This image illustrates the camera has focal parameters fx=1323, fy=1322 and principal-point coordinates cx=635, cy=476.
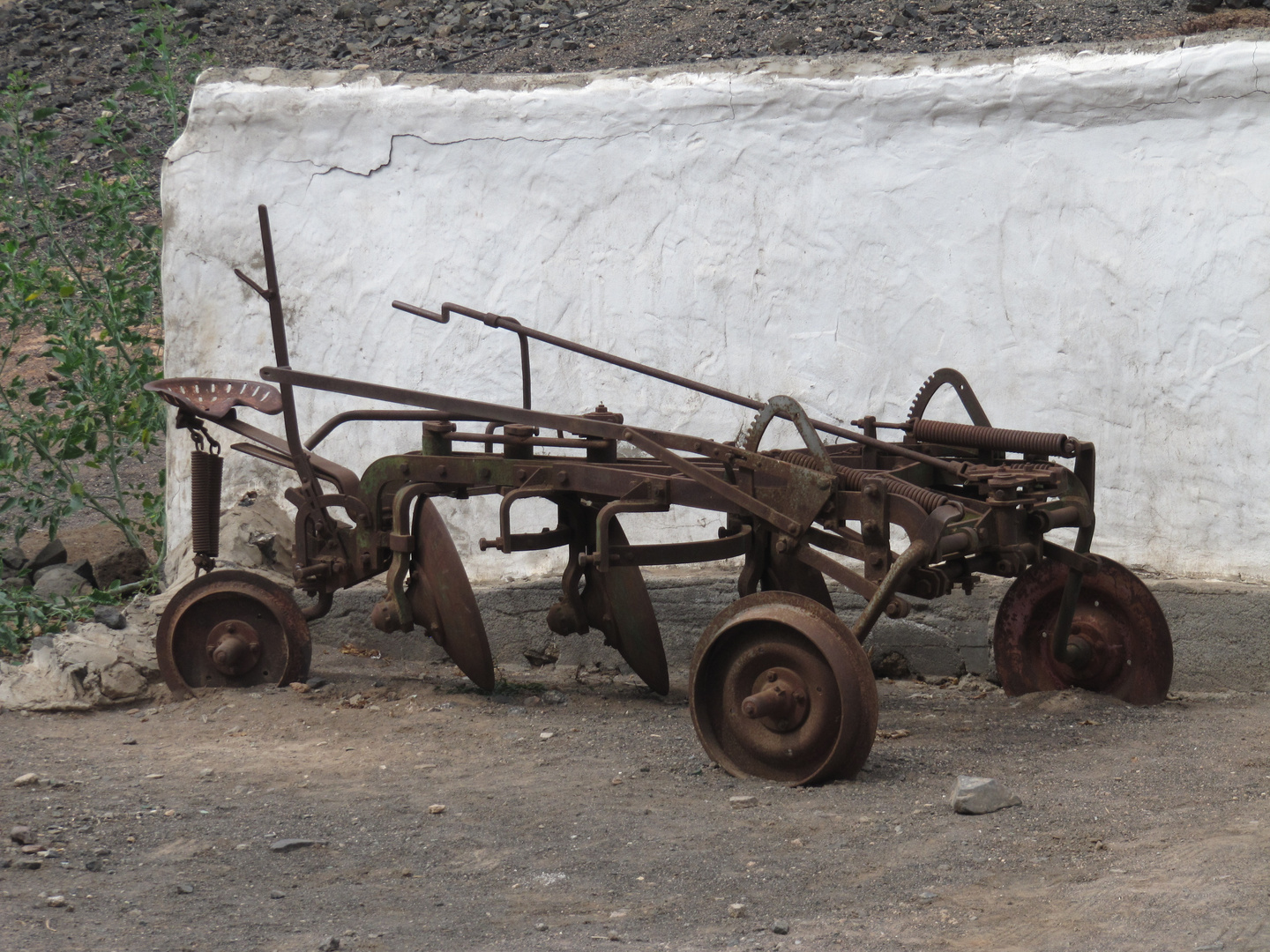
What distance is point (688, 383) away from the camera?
4.51 meters

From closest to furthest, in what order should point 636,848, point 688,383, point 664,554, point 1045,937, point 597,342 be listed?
1. point 1045,937
2. point 636,848
3. point 664,554
4. point 688,383
5. point 597,342

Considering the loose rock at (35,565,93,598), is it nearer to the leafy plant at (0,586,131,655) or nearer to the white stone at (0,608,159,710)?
the leafy plant at (0,586,131,655)

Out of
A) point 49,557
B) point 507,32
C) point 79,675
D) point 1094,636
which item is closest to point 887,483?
point 1094,636

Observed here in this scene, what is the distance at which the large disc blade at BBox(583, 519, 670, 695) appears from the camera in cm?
471

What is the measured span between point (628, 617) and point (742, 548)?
0.71 meters

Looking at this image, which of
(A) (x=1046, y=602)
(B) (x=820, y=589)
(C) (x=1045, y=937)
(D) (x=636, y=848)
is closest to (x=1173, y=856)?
(C) (x=1045, y=937)

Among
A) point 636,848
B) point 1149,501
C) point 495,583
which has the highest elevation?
→ point 1149,501

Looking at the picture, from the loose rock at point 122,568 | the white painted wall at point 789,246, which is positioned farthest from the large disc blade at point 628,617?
the loose rock at point 122,568

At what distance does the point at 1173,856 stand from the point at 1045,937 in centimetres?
53

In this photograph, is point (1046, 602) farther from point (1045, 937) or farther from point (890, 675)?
point (1045, 937)

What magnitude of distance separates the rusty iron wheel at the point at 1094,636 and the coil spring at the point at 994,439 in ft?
1.32

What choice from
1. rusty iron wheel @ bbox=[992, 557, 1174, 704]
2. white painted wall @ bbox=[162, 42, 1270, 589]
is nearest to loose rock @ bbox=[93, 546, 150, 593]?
white painted wall @ bbox=[162, 42, 1270, 589]

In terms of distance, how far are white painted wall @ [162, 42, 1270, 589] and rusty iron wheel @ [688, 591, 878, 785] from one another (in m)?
1.72

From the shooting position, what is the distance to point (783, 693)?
11.6ft
